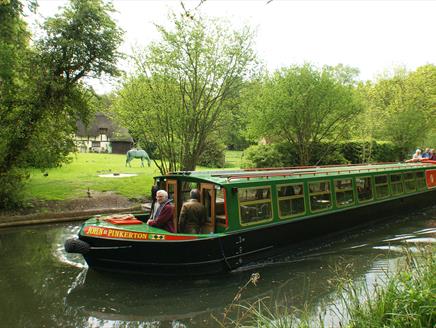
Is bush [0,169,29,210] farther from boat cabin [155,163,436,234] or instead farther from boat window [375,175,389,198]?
boat window [375,175,389,198]

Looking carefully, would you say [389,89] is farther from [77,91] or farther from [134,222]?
[134,222]

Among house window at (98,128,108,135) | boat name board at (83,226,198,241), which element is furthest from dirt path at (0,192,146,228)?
house window at (98,128,108,135)

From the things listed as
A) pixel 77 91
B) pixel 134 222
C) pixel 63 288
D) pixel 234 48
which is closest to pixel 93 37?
pixel 77 91

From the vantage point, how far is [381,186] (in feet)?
40.1

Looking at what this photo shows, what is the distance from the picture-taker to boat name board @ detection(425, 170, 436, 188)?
15.4 m

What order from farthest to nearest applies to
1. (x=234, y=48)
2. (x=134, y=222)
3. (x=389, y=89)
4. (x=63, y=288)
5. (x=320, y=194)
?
(x=389, y=89), (x=234, y=48), (x=320, y=194), (x=134, y=222), (x=63, y=288)

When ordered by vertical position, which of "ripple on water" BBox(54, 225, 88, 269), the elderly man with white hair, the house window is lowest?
"ripple on water" BBox(54, 225, 88, 269)

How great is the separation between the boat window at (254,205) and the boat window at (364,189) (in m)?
4.34

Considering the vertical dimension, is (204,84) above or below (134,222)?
above

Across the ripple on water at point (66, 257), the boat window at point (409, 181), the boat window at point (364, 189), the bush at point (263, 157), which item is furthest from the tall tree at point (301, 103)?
the ripple on water at point (66, 257)

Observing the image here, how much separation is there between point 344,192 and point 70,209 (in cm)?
969

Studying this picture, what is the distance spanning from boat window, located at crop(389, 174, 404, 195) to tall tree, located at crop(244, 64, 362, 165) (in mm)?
6473

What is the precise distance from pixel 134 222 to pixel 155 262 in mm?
1246

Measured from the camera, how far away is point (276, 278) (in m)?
7.28
